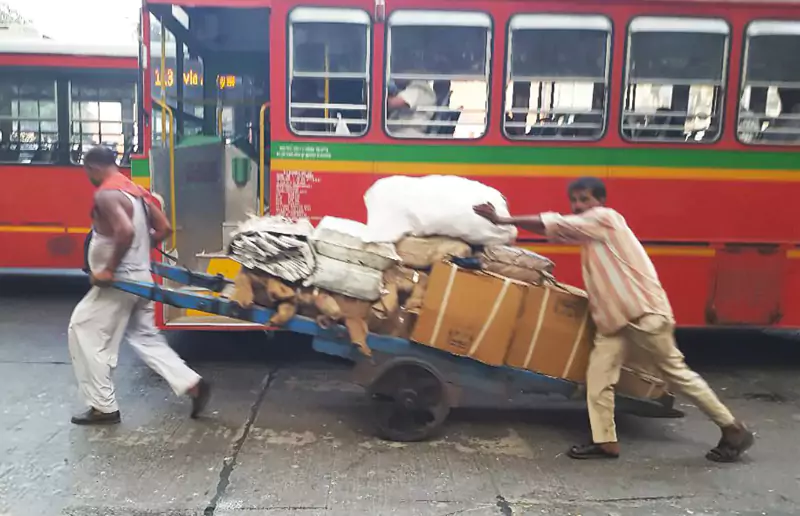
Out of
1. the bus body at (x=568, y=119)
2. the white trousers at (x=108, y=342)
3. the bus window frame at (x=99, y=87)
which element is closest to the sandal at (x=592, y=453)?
the bus body at (x=568, y=119)

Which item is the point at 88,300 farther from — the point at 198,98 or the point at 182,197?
the point at 198,98

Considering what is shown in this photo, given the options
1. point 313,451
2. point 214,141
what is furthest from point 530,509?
point 214,141

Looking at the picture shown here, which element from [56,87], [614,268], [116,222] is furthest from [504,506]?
[56,87]

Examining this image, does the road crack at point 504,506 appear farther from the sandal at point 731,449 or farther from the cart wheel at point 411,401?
the sandal at point 731,449

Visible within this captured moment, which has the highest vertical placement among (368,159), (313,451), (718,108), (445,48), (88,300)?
(445,48)

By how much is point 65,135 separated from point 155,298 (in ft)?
17.7

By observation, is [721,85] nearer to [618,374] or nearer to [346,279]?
[618,374]

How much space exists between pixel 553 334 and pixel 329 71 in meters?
2.97

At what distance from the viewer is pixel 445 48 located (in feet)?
19.7

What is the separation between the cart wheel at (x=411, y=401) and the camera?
4.69m

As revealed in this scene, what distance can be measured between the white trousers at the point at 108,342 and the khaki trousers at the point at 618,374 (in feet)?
8.97

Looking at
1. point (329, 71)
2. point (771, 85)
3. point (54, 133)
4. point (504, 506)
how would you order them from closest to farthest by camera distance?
point (504, 506) < point (329, 71) < point (771, 85) < point (54, 133)

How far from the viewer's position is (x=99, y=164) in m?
4.75

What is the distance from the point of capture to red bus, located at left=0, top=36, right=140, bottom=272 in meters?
8.83
